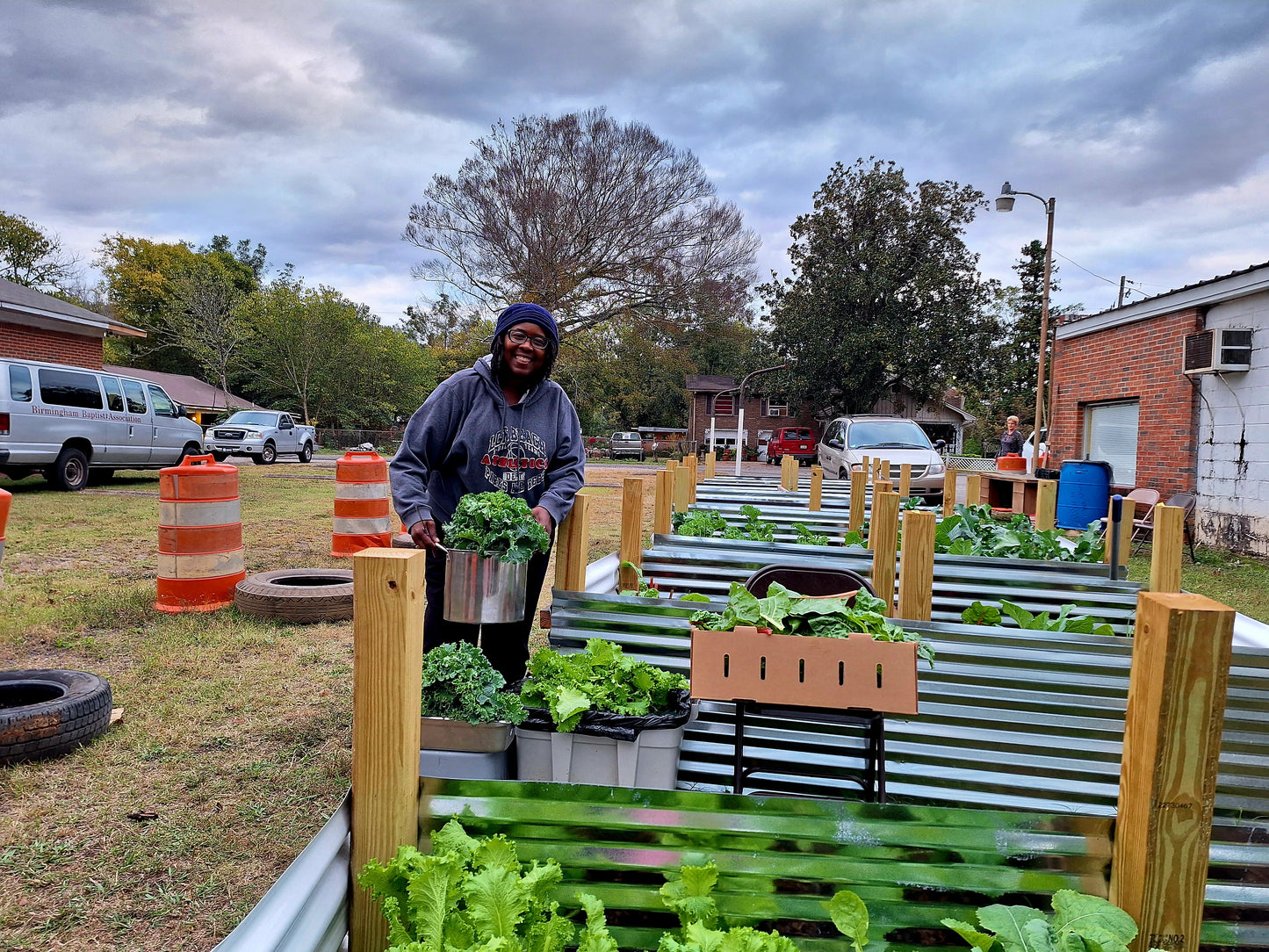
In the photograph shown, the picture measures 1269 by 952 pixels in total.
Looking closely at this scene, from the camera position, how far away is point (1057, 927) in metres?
1.30

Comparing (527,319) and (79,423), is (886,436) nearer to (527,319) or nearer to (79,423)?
(527,319)

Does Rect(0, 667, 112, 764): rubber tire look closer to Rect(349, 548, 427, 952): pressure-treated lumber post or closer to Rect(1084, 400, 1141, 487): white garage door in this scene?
Rect(349, 548, 427, 952): pressure-treated lumber post

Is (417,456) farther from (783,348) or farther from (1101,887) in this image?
(783,348)

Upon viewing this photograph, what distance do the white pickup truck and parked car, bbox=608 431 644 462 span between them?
19864 mm

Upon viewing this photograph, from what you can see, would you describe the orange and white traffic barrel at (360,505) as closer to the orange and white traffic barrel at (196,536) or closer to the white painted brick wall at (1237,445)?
the orange and white traffic barrel at (196,536)

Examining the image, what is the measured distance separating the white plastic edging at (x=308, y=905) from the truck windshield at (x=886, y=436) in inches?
519

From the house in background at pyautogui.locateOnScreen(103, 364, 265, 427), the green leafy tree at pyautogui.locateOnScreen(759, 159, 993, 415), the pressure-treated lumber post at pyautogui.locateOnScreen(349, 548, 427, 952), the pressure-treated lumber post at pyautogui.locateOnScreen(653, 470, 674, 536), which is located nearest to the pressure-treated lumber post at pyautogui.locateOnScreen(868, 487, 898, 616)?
the pressure-treated lumber post at pyautogui.locateOnScreen(653, 470, 674, 536)

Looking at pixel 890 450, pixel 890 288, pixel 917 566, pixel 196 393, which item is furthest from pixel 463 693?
pixel 196 393

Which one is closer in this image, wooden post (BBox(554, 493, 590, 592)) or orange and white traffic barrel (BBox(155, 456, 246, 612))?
wooden post (BBox(554, 493, 590, 592))

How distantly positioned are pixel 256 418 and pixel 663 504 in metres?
23.3

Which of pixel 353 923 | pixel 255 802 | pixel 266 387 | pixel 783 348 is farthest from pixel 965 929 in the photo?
pixel 266 387

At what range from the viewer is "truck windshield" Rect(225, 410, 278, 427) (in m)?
24.0

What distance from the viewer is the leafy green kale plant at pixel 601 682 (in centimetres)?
223

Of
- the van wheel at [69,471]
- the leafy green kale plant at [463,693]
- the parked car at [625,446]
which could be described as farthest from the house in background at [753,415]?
the leafy green kale plant at [463,693]
